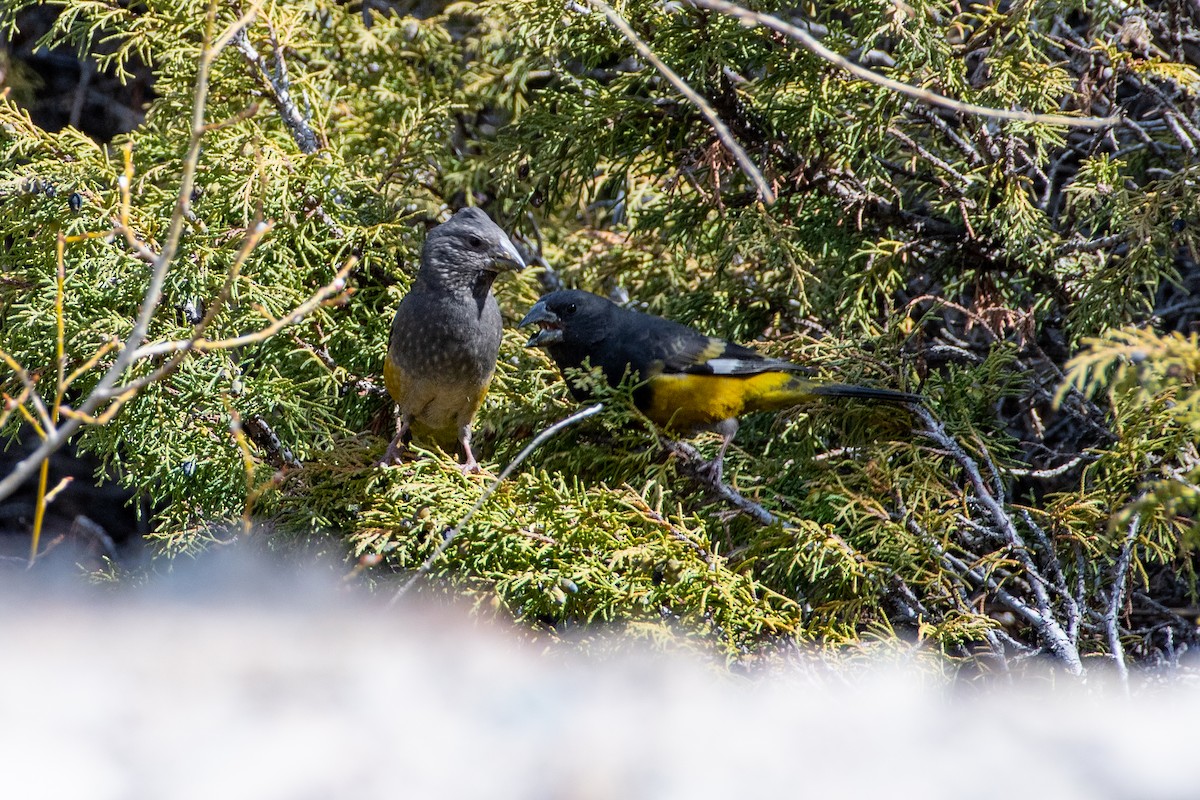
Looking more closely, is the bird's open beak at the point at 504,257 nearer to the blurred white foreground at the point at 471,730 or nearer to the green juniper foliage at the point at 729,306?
Result: the green juniper foliage at the point at 729,306

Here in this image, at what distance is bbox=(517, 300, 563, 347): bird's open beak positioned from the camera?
3.75m

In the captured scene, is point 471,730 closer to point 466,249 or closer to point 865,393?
point 865,393

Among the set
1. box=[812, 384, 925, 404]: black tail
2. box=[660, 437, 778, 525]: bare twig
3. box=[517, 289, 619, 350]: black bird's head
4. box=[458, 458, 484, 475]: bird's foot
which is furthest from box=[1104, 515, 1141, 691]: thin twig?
box=[517, 289, 619, 350]: black bird's head

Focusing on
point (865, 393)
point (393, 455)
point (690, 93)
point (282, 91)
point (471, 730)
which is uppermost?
point (690, 93)

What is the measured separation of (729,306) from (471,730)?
8.89ft

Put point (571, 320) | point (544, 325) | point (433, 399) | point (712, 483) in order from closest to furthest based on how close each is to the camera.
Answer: point (712, 483), point (433, 399), point (571, 320), point (544, 325)

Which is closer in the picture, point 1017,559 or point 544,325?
point 1017,559

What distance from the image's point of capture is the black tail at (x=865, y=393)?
121 inches

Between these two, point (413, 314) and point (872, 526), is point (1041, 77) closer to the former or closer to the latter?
point (872, 526)

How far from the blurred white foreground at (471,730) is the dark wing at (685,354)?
157cm

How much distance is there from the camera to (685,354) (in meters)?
3.63

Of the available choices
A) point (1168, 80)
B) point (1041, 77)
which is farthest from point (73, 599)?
point (1168, 80)

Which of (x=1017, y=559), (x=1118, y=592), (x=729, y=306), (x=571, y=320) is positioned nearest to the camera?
(x=1118, y=592)

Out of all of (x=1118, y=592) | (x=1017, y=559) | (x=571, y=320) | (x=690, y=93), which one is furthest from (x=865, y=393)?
(x=690, y=93)
